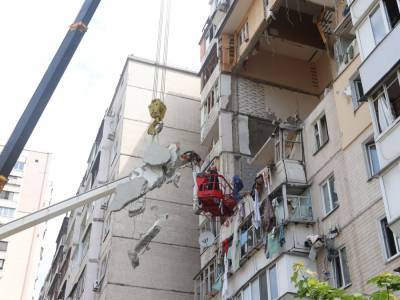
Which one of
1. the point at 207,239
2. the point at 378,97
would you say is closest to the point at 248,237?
the point at 207,239

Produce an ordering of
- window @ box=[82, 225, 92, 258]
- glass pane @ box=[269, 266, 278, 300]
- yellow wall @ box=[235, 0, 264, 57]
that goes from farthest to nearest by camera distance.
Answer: window @ box=[82, 225, 92, 258], yellow wall @ box=[235, 0, 264, 57], glass pane @ box=[269, 266, 278, 300]

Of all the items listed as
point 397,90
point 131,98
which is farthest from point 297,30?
point 397,90

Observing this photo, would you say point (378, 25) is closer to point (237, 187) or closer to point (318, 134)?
point (318, 134)

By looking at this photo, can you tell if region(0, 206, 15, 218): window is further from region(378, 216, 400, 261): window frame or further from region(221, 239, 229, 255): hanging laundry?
region(378, 216, 400, 261): window frame

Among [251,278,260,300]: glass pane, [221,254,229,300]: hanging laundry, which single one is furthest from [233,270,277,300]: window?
[221,254,229,300]: hanging laundry

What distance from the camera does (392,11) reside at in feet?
62.1

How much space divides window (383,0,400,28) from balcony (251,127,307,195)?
25.2 feet

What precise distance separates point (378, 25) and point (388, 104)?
2.82 metres

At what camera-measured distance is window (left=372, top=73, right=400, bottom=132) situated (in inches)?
703

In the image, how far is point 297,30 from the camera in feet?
114

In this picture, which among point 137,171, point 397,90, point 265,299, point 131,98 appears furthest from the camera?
point 131,98

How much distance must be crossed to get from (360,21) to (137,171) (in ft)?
27.6

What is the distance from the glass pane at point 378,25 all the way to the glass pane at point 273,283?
865cm

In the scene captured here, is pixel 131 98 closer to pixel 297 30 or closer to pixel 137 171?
pixel 297 30
